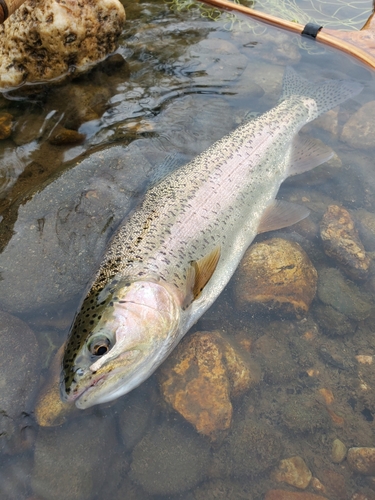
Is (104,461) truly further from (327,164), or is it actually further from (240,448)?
(327,164)

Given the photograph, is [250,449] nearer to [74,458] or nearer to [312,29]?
[74,458]

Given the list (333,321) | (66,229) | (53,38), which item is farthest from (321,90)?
(66,229)

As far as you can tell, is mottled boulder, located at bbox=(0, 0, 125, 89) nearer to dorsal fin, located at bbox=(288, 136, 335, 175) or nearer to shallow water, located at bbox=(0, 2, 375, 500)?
shallow water, located at bbox=(0, 2, 375, 500)

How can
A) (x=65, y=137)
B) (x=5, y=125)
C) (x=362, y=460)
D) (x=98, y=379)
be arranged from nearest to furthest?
(x=98, y=379) → (x=362, y=460) → (x=65, y=137) → (x=5, y=125)

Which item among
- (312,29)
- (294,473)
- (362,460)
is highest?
(312,29)

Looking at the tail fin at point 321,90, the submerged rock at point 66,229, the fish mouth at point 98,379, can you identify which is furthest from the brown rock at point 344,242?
the fish mouth at point 98,379

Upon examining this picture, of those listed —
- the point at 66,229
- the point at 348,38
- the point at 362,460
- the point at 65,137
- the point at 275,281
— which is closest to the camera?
the point at 362,460

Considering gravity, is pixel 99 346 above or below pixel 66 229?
above
